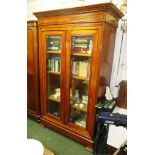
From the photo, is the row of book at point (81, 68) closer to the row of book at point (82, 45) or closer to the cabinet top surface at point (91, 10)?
the row of book at point (82, 45)

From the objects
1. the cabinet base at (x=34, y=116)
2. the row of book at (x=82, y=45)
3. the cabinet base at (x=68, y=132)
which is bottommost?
the cabinet base at (x=68, y=132)

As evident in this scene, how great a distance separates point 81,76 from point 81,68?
0.38 ft

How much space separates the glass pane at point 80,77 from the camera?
2.07m

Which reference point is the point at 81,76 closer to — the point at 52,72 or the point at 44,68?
the point at 52,72

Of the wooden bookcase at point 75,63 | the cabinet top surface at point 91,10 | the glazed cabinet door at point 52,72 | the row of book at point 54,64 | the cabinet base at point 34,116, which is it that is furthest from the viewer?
the cabinet base at point 34,116

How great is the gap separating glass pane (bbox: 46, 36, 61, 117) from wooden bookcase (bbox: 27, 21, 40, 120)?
22cm

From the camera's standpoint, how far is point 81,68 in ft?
7.16

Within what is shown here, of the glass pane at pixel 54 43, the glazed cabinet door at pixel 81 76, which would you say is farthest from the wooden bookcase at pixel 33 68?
the glazed cabinet door at pixel 81 76

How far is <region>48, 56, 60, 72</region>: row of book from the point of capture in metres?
2.40

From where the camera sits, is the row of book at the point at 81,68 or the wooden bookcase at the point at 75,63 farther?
the row of book at the point at 81,68

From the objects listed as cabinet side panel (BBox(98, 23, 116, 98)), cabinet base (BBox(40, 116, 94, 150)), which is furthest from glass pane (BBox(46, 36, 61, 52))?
cabinet base (BBox(40, 116, 94, 150))

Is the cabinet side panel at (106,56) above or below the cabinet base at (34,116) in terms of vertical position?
above
